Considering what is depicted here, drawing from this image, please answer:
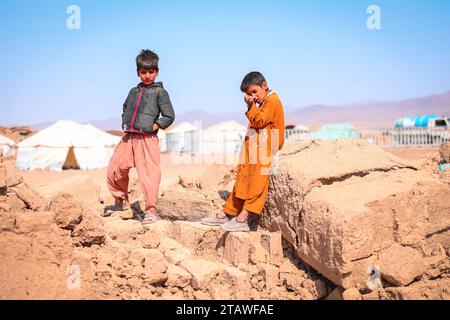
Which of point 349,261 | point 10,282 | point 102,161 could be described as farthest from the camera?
point 102,161

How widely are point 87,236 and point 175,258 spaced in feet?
2.46

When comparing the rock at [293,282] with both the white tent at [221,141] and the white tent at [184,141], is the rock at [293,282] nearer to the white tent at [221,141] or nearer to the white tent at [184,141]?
the white tent at [221,141]

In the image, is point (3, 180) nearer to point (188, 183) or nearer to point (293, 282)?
point (188, 183)

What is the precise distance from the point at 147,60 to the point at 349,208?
2.66 metres

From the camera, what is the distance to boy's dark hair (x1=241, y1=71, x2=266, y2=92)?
13.2 feet

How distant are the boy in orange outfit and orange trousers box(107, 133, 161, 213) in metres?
0.78

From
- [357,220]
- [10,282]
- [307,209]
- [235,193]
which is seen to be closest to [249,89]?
[235,193]

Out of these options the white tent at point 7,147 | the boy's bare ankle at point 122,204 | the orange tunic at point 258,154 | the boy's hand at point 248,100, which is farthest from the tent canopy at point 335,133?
the boy's hand at point 248,100

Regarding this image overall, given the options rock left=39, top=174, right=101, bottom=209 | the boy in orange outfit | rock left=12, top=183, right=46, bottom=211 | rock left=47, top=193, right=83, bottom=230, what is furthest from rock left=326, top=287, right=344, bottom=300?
rock left=39, top=174, right=101, bottom=209

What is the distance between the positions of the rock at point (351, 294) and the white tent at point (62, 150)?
18.1 m

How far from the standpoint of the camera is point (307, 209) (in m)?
3.42

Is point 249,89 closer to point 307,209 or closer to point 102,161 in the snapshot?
point 307,209

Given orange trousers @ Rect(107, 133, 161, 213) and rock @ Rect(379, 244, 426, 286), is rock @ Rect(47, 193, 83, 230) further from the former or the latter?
rock @ Rect(379, 244, 426, 286)

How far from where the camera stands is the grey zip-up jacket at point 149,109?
4.62 meters
